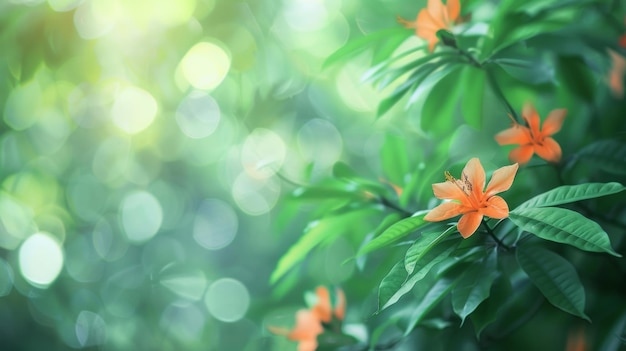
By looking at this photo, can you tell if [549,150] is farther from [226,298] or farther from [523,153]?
[226,298]

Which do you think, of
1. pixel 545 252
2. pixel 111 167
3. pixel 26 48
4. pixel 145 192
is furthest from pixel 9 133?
pixel 545 252

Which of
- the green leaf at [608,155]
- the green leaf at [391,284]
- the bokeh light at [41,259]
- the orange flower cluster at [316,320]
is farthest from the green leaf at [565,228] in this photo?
the bokeh light at [41,259]

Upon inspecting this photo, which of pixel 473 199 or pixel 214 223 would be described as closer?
pixel 473 199

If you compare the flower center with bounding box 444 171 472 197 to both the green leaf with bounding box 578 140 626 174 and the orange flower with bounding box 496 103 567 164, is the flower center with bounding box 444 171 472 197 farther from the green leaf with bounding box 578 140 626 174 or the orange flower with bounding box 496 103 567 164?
the green leaf with bounding box 578 140 626 174

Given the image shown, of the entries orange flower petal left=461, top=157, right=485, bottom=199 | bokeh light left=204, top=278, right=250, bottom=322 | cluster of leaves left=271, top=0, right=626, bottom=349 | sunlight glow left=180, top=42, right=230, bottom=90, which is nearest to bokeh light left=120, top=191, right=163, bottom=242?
bokeh light left=204, top=278, right=250, bottom=322

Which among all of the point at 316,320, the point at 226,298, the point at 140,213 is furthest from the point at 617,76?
the point at 140,213

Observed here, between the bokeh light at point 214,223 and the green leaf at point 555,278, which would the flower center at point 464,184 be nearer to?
the green leaf at point 555,278
